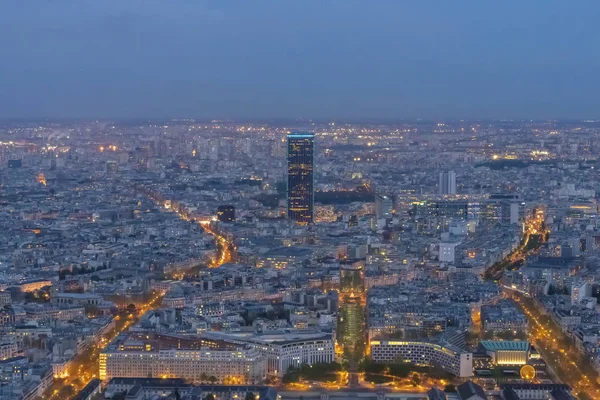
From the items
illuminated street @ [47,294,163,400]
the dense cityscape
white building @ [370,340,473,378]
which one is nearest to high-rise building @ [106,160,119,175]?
the dense cityscape

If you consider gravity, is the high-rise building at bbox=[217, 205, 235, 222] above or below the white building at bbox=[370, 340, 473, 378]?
below

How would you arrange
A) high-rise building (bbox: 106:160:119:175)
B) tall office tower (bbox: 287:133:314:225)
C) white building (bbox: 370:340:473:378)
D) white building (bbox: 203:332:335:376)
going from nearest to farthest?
white building (bbox: 203:332:335:376) → white building (bbox: 370:340:473:378) → tall office tower (bbox: 287:133:314:225) → high-rise building (bbox: 106:160:119:175)

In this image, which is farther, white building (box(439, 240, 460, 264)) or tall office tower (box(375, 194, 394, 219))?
tall office tower (box(375, 194, 394, 219))

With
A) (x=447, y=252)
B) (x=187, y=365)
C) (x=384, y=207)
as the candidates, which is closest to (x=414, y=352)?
(x=187, y=365)

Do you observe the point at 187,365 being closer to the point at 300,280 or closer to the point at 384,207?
the point at 300,280

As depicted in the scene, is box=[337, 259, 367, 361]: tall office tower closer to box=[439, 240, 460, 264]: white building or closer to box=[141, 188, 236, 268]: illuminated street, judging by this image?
box=[439, 240, 460, 264]: white building

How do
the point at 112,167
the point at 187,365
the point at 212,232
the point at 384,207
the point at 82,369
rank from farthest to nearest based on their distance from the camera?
the point at 112,167
the point at 384,207
the point at 212,232
the point at 82,369
the point at 187,365
